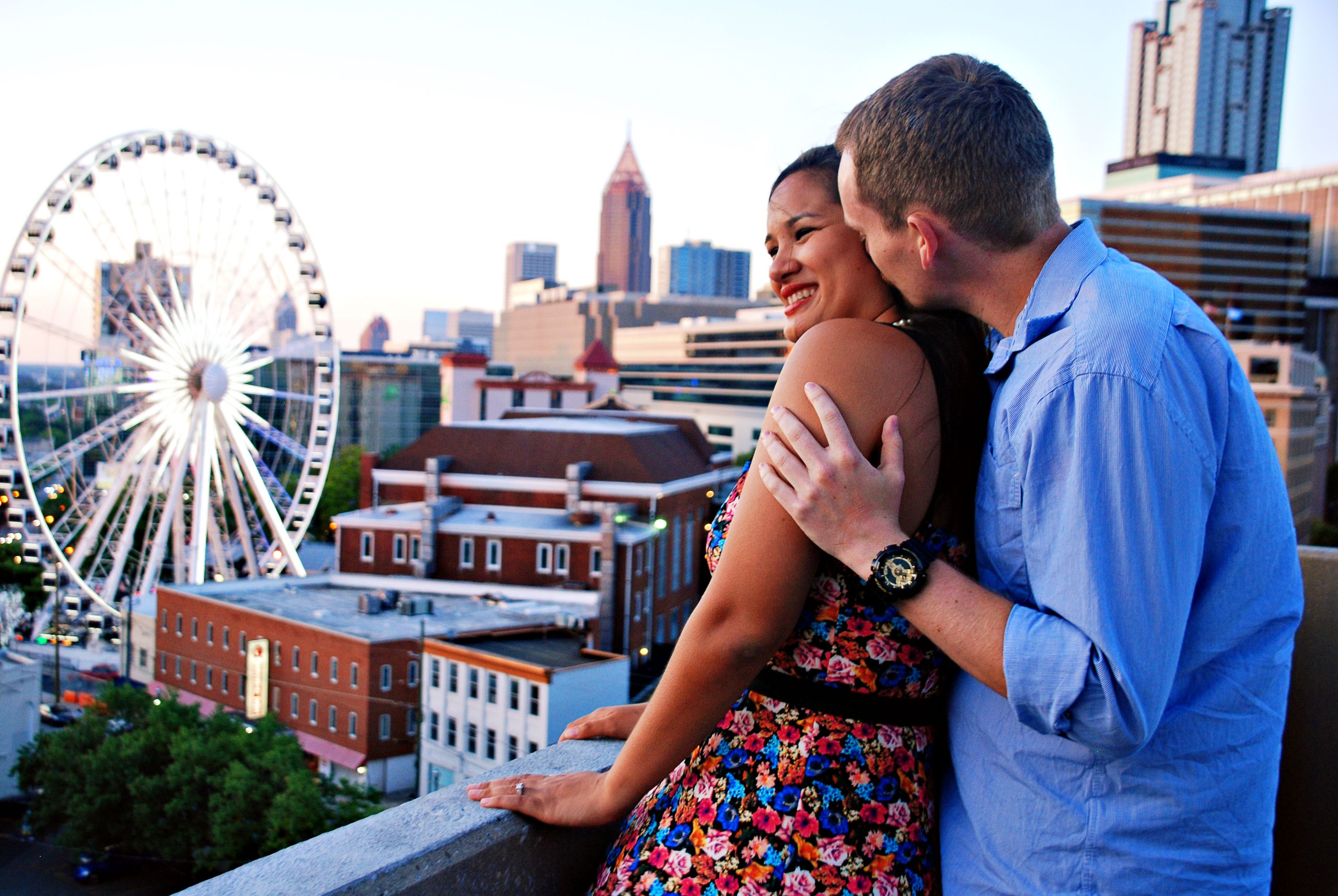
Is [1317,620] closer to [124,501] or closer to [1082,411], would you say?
[1082,411]

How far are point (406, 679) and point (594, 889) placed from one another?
79.2 feet

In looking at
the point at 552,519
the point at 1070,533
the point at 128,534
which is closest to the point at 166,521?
the point at 128,534

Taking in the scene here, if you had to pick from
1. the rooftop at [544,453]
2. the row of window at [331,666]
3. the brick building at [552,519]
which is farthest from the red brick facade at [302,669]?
the rooftop at [544,453]

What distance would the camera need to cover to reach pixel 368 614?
2734cm

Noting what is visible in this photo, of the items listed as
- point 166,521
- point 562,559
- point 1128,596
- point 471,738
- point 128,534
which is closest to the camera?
point 1128,596

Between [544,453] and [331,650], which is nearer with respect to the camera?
[331,650]

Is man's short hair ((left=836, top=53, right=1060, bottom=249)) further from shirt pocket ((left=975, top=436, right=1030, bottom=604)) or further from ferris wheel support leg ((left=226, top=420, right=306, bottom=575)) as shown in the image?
ferris wheel support leg ((left=226, top=420, right=306, bottom=575))

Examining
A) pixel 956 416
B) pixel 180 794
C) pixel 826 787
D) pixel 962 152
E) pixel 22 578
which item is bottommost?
pixel 22 578

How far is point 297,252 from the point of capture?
27.8 metres

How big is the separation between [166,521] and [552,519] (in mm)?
11993

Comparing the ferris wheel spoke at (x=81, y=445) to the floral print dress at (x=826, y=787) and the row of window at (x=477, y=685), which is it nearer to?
the row of window at (x=477, y=685)

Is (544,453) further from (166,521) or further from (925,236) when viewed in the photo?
(925,236)

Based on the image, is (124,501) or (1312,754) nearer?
(1312,754)

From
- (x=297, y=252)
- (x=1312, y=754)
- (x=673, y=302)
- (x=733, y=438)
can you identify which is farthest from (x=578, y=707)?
(x=673, y=302)
